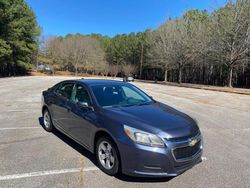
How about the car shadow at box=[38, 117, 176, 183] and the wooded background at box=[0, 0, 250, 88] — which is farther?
the wooded background at box=[0, 0, 250, 88]

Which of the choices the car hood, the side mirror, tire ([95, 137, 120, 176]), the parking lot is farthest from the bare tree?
tire ([95, 137, 120, 176])

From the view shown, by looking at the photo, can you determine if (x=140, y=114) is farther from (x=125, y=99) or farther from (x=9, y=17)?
(x=9, y=17)

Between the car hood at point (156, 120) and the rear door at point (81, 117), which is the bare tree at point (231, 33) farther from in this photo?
the car hood at point (156, 120)

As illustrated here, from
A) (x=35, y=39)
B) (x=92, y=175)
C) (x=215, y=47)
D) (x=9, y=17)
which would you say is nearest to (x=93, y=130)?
(x=92, y=175)

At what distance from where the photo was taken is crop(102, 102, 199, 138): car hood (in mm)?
4199

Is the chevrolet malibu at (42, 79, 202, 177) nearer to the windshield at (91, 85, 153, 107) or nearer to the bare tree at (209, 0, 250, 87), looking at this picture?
the windshield at (91, 85, 153, 107)

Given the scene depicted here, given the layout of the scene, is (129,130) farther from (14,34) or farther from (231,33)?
(14,34)

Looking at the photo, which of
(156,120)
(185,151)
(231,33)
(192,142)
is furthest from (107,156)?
(231,33)

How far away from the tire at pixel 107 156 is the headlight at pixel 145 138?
41 centimetres

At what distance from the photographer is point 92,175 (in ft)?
15.0

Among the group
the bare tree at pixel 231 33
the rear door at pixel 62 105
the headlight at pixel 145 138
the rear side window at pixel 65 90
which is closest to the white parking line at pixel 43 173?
the headlight at pixel 145 138

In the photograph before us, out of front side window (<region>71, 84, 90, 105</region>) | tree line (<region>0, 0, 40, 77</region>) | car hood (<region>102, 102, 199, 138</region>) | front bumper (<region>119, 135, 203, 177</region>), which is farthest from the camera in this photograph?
tree line (<region>0, 0, 40, 77</region>)

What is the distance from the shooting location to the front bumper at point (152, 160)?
4.00m

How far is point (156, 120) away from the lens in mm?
4473
